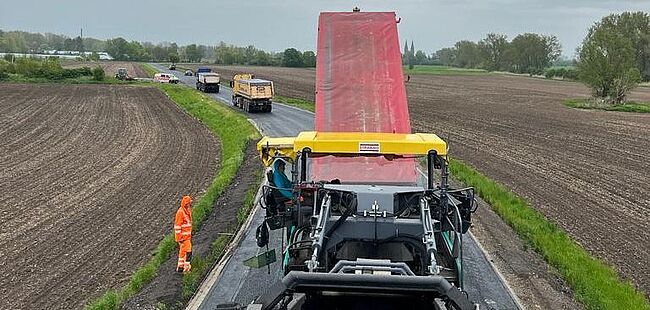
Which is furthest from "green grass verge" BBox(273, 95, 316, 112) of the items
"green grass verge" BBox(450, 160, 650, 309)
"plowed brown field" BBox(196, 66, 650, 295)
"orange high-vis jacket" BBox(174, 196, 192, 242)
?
"orange high-vis jacket" BBox(174, 196, 192, 242)

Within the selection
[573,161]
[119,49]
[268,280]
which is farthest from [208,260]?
[119,49]

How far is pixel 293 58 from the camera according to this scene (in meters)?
141

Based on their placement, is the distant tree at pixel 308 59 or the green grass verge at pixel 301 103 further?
the distant tree at pixel 308 59

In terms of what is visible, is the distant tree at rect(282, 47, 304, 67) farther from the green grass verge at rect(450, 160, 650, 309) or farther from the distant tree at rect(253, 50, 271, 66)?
the green grass verge at rect(450, 160, 650, 309)

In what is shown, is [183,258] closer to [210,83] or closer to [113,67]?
[210,83]

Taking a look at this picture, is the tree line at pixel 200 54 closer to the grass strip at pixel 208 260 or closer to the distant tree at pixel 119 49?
the distant tree at pixel 119 49

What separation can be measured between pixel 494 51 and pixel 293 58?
4544 cm

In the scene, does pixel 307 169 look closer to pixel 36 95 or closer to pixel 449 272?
pixel 449 272

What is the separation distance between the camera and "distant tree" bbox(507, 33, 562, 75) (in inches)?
5276

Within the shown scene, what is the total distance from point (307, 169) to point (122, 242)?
24.0 ft

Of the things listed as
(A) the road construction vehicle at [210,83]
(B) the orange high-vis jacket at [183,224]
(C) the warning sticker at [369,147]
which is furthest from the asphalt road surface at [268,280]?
(A) the road construction vehicle at [210,83]

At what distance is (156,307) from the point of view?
10.2 metres

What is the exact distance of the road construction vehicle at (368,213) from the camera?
7.32 meters

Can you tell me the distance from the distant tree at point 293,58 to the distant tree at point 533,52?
44.0m
